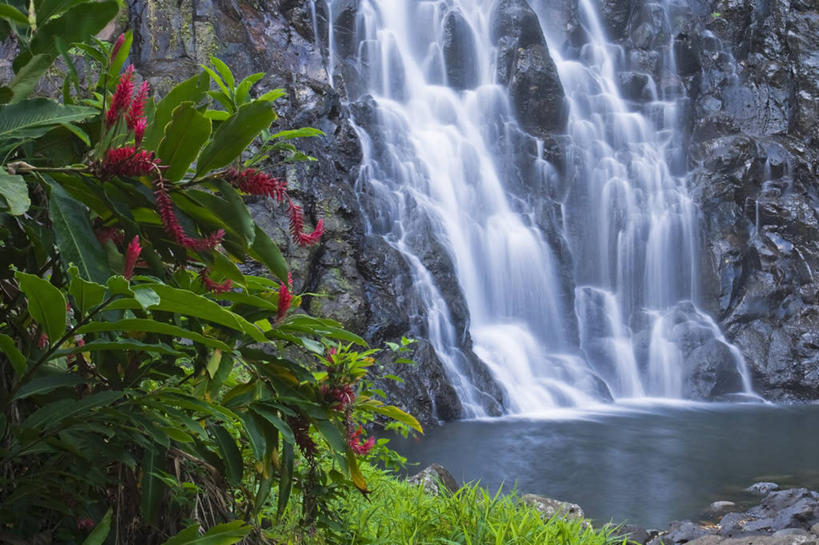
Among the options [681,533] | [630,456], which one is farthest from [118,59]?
[630,456]

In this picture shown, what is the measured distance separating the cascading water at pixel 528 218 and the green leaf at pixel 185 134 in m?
11.7

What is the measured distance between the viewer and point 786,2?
22.3 metres

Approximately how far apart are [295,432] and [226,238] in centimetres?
60

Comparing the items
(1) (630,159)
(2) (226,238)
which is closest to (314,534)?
(2) (226,238)

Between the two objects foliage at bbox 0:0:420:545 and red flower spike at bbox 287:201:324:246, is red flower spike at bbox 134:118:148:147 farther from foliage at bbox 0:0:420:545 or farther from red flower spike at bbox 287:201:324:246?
red flower spike at bbox 287:201:324:246

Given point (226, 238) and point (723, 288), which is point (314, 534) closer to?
point (226, 238)

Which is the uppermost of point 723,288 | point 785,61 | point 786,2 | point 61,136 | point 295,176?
point 786,2

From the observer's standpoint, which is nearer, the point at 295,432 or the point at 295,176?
the point at 295,432

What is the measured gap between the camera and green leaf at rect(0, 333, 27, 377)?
1.14 meters

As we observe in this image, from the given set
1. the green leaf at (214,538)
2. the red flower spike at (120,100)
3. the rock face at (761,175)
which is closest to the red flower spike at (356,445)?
the green leaf at (214,538)

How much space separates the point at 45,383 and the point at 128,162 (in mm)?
466

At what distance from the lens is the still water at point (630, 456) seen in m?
8.53

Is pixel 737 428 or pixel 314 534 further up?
pixel 314 534

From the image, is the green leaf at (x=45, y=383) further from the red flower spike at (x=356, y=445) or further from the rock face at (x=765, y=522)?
the rock face at (x=765, y=522)
